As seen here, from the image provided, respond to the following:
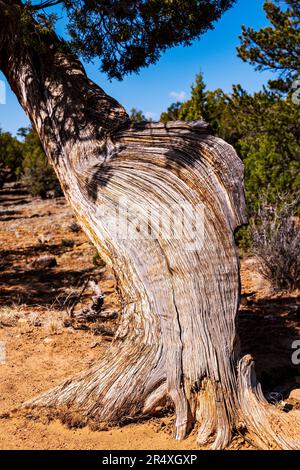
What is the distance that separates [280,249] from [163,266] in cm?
452

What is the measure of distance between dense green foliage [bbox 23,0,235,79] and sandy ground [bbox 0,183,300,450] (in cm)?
282

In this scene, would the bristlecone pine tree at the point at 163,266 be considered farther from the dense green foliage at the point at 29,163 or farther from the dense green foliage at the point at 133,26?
the dense green foliage at the point at 29,163

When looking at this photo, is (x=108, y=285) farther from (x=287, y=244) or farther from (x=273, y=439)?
(x=273, y=439)

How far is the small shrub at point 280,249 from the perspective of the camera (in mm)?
7582

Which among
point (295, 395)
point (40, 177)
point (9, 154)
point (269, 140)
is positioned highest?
point (9, 154)

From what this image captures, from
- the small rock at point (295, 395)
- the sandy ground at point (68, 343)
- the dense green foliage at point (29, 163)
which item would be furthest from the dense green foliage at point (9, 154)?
the small rock at point (295, 395)

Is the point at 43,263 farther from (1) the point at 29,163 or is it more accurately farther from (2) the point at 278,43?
(1) the point at 29,163

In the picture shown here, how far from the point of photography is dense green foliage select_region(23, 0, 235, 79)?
4883mm

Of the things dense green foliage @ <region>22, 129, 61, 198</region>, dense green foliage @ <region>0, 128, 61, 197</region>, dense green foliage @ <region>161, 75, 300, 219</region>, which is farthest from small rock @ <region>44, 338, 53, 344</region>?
dense green foliage @ <region>22, 129, 61, 198</region>

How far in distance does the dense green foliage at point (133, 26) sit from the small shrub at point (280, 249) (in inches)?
122

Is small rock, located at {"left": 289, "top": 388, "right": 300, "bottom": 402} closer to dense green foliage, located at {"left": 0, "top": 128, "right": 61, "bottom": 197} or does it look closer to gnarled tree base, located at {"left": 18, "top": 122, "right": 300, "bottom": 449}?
gnarled tree base, located at {"left": 18, "top": 122, "right": 300, "bottom": 449}

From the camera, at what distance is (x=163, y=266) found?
144 inches

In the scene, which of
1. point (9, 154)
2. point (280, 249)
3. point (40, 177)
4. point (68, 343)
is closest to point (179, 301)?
point (68, 343)
